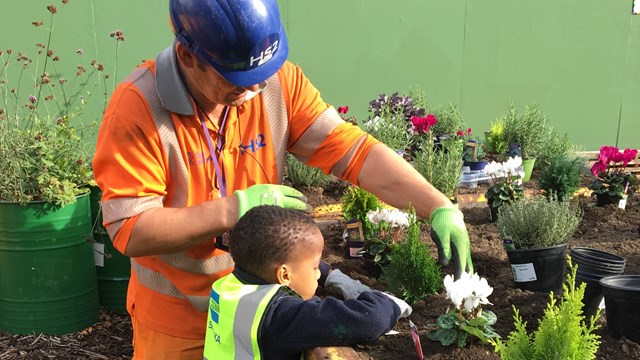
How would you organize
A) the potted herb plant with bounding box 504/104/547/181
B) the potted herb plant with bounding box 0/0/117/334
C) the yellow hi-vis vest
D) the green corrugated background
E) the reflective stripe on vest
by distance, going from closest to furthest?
the yellow hi-vis vest, the reflective stripe on vest, the potted herb plant with bounding box 0/0/117/334, the potted herb plant with bounding box 504/104/547/181, the green corrugated background

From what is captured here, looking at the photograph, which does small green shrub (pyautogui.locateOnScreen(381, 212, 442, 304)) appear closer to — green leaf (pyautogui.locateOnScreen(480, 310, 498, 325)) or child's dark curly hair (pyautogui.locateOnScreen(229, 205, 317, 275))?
green leaf (pyautogui.locateOnScreen(480, 310, 498, 325))

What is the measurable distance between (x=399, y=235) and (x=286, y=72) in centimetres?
131

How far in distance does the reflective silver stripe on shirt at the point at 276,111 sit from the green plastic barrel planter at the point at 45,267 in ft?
7.34

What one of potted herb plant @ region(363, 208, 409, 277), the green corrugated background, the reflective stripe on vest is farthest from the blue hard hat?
the green corrugated background

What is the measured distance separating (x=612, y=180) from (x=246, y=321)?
3519mm

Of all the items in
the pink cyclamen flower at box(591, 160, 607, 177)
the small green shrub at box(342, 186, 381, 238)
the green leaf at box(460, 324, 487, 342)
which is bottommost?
the pink cyclamen flower at box(591, 160, 607, 177)

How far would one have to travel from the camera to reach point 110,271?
4551 millimetres

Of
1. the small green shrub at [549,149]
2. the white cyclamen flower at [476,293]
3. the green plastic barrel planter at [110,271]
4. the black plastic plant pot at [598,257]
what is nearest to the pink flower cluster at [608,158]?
the small green shrub at [549,149]

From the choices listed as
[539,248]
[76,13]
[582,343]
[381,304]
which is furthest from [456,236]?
[76,13]

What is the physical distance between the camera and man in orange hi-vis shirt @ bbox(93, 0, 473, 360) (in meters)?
2.06

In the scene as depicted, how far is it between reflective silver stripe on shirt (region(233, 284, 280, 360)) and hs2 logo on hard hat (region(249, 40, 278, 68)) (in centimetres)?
74

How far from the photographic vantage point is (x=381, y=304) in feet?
6.77

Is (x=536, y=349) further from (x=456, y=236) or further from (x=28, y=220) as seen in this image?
(x=28, y=220)

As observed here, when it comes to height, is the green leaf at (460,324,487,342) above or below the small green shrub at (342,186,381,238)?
above
